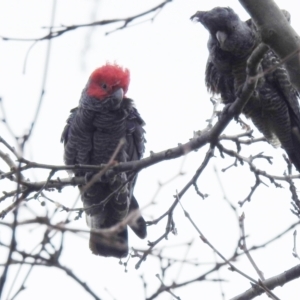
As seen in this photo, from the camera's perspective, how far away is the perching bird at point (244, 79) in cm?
624

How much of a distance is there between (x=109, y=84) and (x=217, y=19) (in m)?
1.29

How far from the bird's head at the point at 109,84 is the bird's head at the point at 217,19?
964 mm

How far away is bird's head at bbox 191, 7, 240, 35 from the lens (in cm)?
621

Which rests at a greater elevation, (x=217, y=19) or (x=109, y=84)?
(x=109, y=84)

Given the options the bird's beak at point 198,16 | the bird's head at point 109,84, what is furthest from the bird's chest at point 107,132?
the bird's beak at point 198,16

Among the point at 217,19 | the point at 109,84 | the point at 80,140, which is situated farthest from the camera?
the point at 109,84

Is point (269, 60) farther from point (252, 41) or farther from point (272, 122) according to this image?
point (272, 122)

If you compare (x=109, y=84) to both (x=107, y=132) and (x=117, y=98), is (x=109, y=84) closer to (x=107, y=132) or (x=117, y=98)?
(x=117, y=98)

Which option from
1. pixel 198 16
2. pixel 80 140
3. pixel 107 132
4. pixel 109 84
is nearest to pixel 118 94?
pixel 109 84

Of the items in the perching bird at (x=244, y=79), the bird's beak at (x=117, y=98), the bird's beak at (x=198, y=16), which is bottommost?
the perching bird at (x=244, y=79)

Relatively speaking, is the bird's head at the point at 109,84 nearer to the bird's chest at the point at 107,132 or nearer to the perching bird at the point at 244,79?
the bird's chest at the point at 107,132

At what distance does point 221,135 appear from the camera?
13.8ft

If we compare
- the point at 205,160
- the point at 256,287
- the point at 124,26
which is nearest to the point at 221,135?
the point at 205,160

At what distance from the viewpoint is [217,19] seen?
20.4ft
